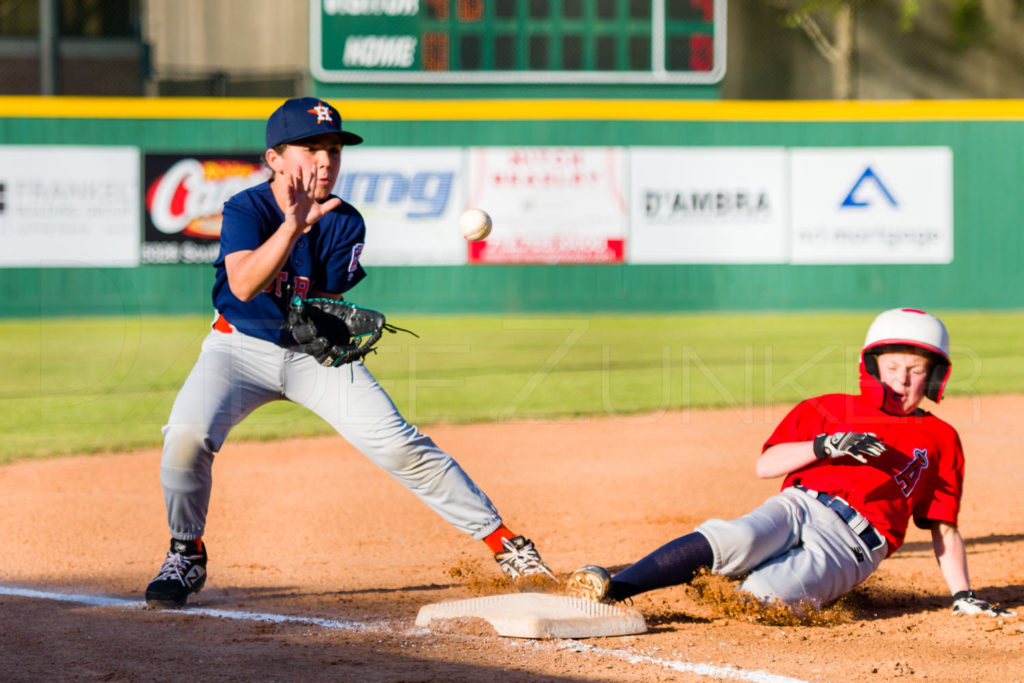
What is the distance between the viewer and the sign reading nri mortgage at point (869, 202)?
15.4 metres

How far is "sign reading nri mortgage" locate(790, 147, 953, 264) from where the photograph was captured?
606 inches

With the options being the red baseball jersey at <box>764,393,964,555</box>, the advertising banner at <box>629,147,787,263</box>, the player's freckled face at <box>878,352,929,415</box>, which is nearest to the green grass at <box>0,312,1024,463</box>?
the advertising banner at <box>629,147,787,263</box>

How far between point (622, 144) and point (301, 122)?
12407mm

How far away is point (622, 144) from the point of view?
15.5 metres

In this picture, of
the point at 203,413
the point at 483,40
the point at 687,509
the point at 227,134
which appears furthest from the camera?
the point at 227,134

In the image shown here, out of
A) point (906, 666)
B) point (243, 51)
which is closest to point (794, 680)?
point (906, 666)

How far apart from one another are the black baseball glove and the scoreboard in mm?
10976

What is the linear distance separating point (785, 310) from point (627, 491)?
10508 mm

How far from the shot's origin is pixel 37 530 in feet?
15.7

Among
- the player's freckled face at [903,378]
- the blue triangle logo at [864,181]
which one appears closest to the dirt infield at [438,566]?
the player's freckled face at [903,378]

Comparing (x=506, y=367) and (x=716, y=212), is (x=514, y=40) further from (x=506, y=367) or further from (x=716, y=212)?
(x=506, y=367)

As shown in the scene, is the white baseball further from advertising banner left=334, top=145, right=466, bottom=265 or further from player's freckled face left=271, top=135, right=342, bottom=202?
advertising banner left=334, top=145, right=466, bottom=265

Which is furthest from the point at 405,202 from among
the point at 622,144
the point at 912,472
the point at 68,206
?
the point at 912,472

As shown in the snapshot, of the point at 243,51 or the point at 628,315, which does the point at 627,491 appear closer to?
the point at 628,315
